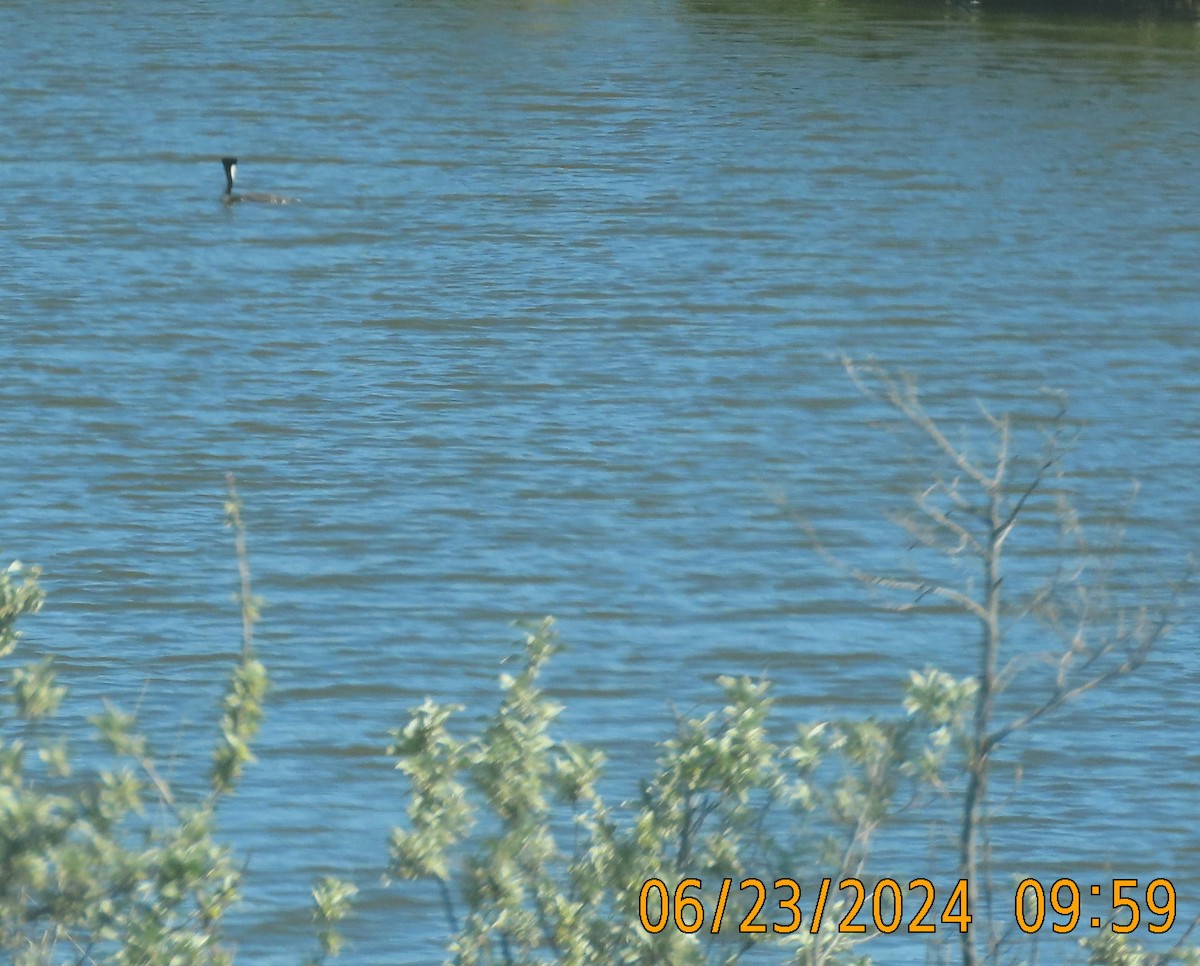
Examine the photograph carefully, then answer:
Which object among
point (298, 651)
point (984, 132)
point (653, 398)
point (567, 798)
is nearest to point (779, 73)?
point (984, 132)

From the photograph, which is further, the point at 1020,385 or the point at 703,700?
the point at 1020,385

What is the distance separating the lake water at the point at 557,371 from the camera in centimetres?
826

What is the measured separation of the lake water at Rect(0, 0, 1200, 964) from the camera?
8.26 m

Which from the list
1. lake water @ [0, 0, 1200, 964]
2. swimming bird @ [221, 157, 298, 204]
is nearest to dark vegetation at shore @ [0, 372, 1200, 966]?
lake water @ [0, 0, 1200, 964]

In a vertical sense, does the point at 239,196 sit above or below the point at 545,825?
below

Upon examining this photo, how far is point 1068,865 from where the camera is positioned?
281 inches

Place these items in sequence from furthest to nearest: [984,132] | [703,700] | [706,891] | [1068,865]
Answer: [984,132] → [703,700] → [1068,865] → [706,891]

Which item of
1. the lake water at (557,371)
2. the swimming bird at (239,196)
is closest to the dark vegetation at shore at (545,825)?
the lake water at (557,371)

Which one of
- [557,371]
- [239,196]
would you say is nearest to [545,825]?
[557,371]

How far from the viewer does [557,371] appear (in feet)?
44.1

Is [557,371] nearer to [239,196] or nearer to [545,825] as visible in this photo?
[239,196]

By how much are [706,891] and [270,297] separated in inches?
451

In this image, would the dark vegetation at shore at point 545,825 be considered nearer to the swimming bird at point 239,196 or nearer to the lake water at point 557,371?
the lake water at point 557,371

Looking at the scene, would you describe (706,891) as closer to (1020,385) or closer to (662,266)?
(1020,385)
